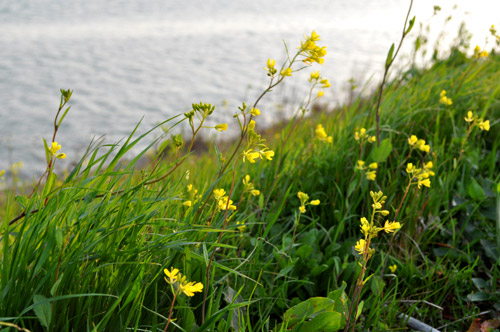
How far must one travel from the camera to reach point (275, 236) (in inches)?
76.9

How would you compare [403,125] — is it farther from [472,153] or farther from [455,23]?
[455,23]

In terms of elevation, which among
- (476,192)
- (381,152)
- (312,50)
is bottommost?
(476,192)

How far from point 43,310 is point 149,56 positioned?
28.9 feet

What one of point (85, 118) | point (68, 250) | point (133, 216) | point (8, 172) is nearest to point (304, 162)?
point (133, 216)

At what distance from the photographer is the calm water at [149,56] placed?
6.77 meters

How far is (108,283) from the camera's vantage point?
1.32m

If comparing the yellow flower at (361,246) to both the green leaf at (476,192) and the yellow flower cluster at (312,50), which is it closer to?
the yellow flower cluster at (312,50)

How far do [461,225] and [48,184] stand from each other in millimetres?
1797

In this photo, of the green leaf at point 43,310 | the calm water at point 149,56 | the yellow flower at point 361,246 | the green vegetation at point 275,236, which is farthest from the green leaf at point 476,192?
the calm water at point 149,56

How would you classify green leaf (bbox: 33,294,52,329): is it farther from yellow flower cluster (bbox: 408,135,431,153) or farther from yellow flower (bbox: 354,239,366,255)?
yellow flower cluster (bbox: 408,135,431,153)

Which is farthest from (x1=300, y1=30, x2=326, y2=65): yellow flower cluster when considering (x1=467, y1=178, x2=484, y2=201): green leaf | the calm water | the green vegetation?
the calm water

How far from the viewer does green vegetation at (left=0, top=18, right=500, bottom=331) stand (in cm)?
127

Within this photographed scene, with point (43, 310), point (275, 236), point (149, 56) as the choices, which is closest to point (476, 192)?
point (275, 236)

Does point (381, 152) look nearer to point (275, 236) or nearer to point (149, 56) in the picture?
point (275, 236)
